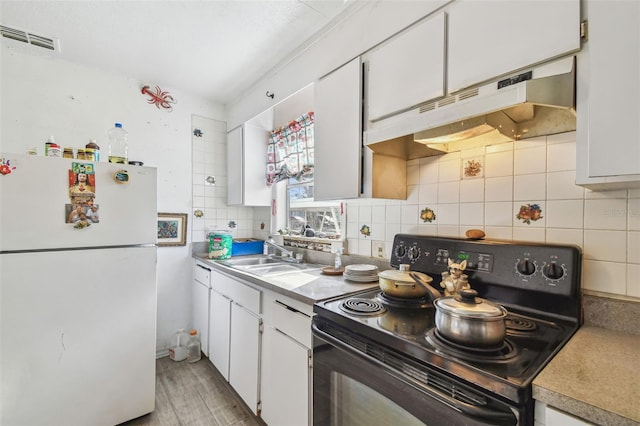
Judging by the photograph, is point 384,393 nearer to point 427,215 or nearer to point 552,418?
point 552,418

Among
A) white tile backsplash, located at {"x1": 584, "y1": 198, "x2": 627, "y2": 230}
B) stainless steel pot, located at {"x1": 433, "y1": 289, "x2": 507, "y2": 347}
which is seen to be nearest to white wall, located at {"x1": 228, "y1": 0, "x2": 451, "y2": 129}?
white tile backsplash, located at {"x1": 584, "y1": 198, "x2": 627, "y2": 230}

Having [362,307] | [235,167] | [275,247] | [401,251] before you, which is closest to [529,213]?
[401,251]

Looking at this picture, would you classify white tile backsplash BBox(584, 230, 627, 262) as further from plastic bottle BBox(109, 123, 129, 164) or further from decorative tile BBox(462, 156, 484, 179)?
plastic bottle BBox(109, 123, 129, 164)

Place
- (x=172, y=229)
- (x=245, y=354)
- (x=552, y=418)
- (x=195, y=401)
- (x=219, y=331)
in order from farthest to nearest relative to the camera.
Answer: (x=172, y=229)
(x=219, y=331)
(x=195, y=401)
(x=245, y=354)
(x=552, y=418)

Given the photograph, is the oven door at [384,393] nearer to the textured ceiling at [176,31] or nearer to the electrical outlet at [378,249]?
the electrical outlet at [378,249]

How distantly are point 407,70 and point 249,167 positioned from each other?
1718 mm

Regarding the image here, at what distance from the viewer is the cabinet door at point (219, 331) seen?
1.98 m

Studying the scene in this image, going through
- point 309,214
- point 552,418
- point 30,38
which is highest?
point 30,38

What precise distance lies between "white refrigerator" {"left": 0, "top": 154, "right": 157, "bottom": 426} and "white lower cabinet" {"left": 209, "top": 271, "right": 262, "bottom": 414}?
0.45 meters

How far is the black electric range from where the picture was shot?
2.18 ft

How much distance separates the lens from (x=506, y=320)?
0.99 meters

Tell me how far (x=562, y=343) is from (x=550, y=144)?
0.72m

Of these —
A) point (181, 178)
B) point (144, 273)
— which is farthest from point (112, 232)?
point (181, 178)

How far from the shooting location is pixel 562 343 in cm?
80
